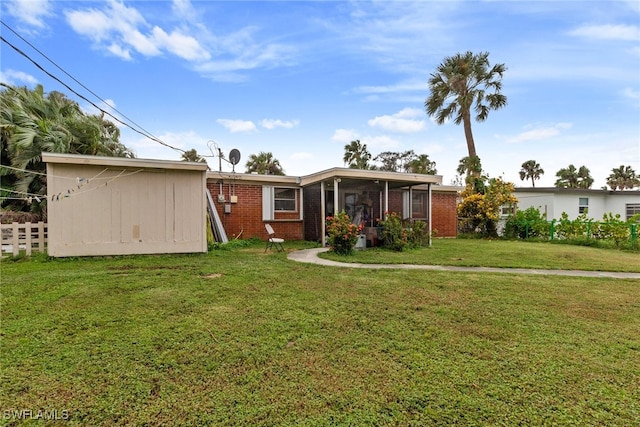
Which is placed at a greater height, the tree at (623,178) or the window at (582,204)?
the tree at (623,178)

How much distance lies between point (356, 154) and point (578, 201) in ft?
51.1

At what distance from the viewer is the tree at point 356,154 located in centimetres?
2689

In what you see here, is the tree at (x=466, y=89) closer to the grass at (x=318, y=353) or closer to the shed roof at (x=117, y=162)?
the grass at (x=318, y=353)

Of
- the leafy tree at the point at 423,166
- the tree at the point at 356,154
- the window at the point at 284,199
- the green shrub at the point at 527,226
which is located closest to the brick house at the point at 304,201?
the window at the point at 284,199

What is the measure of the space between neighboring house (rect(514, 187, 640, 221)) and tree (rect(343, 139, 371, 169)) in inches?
481

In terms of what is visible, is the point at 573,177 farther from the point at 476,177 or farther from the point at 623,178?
the point at 476,177

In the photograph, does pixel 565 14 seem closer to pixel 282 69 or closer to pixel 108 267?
pixel 282 69

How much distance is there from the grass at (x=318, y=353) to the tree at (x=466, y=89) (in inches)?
584

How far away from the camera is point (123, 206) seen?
762cm

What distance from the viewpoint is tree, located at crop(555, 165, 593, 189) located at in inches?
1161

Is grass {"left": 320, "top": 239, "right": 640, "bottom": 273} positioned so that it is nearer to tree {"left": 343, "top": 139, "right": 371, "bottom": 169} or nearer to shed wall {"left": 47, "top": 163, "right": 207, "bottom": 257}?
shed wall {"left": 47, "top": 163, "right": 207, "bottom": 257}

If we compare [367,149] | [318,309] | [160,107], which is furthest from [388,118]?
[318,309]

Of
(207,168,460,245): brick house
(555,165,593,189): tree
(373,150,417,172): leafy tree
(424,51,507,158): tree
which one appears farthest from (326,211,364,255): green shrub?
(555,165,593,189): tree

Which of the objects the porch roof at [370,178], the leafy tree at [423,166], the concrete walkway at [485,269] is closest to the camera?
the concrete walkway at [485,269]
